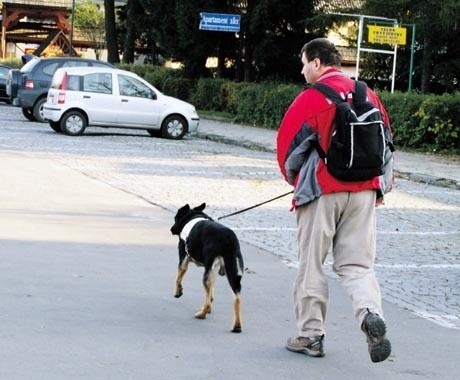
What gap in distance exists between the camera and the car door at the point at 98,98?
2633 cm

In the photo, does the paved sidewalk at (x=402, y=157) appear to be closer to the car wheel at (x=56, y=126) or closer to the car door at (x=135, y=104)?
the car door at (x=135, y=104)

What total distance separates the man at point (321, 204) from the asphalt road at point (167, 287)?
1.37 feet

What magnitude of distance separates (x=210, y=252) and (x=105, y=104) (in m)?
19.5

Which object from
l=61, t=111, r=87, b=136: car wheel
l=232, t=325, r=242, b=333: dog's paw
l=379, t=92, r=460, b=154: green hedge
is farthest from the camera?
l=61, t=111, r=87, b=136: car wheel

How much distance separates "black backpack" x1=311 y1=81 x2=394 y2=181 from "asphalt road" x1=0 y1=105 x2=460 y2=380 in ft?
3.92

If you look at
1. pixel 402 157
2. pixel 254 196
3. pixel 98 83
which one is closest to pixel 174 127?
pixel 98 83

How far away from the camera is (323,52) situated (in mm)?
6555

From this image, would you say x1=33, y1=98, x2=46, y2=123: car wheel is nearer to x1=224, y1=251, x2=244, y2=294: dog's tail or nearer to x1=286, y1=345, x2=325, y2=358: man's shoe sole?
x1=224, y1=251, x2=244, y2=294: dog's tail

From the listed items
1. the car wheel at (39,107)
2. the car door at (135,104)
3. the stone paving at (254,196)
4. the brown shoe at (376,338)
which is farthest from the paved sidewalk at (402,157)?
the brown shoe at (376,338)

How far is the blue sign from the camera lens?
120 ft

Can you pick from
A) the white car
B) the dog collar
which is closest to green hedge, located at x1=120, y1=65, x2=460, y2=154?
the white car

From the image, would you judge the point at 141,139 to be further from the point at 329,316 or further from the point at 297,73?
the point at 329,316

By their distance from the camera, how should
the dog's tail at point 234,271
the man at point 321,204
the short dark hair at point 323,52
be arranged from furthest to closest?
the dog's tail at point 234,271
the short dark hair at point 323,52
the man at point 321,204

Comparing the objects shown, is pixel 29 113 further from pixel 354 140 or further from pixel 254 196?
pixel 354 140
